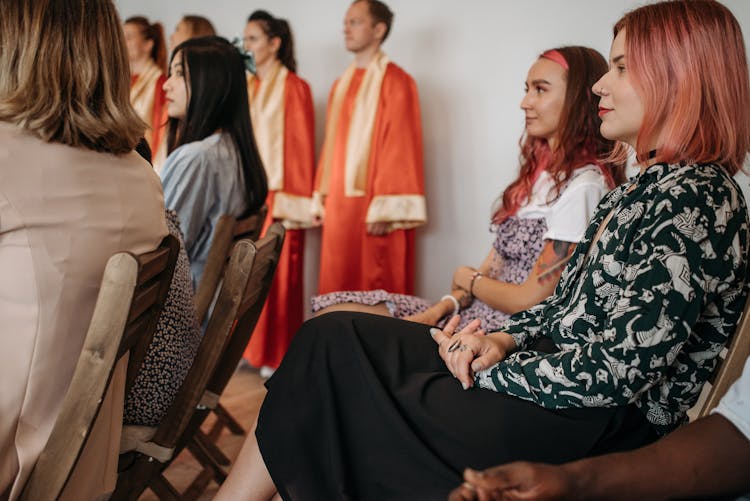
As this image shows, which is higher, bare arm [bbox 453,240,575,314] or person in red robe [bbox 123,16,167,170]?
person in red robe [bbox 123,16,167,170]

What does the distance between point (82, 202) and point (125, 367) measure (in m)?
0.29

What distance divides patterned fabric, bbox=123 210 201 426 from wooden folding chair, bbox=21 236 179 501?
361 mm

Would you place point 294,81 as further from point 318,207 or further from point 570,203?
point 570,203

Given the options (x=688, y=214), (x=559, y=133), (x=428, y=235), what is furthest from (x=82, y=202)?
(x=428, y=235)

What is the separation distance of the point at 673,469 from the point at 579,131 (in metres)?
1.23

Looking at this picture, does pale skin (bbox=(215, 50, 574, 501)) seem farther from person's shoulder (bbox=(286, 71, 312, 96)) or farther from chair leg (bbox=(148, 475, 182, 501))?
person's shoulder (bbox=(286, 71, 312, 96))

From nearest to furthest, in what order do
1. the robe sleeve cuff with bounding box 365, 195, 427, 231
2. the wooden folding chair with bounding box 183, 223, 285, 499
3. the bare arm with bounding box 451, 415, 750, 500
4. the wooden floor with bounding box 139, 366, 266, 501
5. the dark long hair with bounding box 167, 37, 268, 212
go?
the bare arm with bounding box 451, 415, 750, 500 → the wooden folding chair with bounding box 183, 223, 285, 499 → the wooden floor with bounding box 139, 366, 266, 501 → the dark long hair with bounding box 167, 37, 268, 212 → the robe sleeve cuff with bounding box 365, 195, 427, 231

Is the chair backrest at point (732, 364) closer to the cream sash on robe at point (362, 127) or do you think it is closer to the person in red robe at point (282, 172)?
the cream sash on robe at point (362, 127)

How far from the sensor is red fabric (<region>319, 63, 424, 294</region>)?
3.34 meters

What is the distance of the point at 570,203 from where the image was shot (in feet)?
6.12

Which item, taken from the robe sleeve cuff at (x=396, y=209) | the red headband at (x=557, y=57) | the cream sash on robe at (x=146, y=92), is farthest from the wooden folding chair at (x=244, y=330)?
the cream sash on robe at (x=146, y=92)

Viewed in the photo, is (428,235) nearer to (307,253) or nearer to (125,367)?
(307,253)

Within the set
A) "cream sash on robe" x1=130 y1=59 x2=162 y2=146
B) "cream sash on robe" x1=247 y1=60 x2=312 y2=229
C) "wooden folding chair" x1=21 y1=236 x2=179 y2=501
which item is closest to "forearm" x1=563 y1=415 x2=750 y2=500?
"wooden folding chair" x1=21 y1=236 x2=179 y2=501

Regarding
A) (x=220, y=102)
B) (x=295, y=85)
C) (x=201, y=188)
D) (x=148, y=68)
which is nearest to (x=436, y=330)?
(x=201, y=188)
